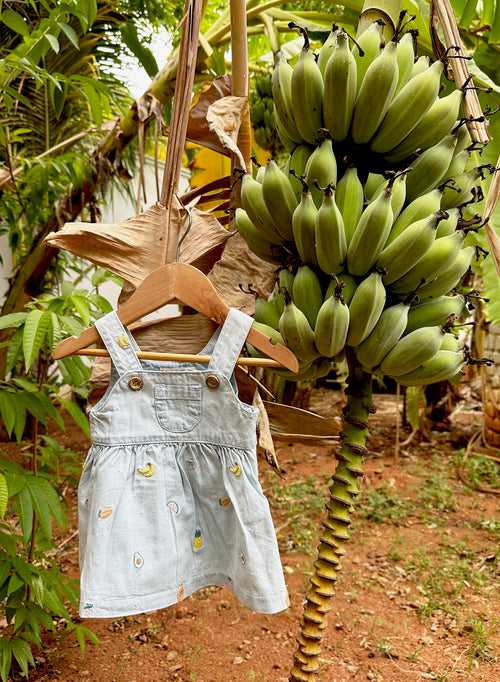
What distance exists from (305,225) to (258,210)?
0.11 meters

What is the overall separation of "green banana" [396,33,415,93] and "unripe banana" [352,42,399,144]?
0.16 feet

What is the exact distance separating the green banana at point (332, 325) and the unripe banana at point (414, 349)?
0.25 feet

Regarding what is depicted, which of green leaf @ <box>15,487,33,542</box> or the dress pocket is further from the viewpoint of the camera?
green leaf @ <box>15,487,33,542</box>

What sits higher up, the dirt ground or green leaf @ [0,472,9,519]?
green leaf @ [0,472,9,519]

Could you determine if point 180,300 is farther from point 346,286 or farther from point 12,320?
point 12,320

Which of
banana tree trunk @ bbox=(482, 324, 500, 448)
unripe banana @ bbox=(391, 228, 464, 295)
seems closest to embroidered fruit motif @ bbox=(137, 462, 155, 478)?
unripe banana @ bbox=(391, 228, 464, 295)

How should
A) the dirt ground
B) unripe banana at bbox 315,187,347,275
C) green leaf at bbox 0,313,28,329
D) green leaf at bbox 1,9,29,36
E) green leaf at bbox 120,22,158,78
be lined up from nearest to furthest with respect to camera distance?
unripe banana at bbox 315,187,347,275
green leaf at bbox 1,9,29,36
green leaf at bbox 0,313,28,329
the dirt ground
green leaf at bbox 120,22,158,78

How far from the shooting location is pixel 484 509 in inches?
136

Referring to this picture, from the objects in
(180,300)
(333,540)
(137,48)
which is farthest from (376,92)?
(137,48)

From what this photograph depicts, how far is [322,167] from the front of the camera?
76 cm

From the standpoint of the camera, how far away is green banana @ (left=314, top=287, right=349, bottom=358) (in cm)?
74

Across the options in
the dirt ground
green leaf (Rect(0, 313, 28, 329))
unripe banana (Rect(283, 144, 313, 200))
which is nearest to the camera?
unripe banana (Rect(283, 144, 313, 200))

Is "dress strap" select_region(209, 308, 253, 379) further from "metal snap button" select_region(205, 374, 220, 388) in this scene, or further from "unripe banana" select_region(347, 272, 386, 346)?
"unripe banana" select_region(347, 272, 386, 346)

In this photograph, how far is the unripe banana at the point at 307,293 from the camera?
80cm
